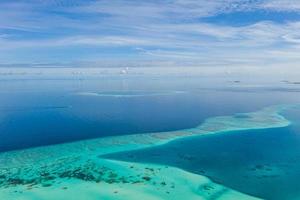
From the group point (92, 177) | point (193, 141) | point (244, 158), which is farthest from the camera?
point (193, 141)

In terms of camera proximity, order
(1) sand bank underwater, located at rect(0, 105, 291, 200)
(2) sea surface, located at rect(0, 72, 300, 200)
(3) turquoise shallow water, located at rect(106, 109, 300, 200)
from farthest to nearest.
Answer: (2) sea surface, located at rect(0, 72, 300, 200) < (3) turquoise shallow water, located at rect(106, 109, 300, 200) < (1) sand bank underwater, located at rect(0, 105, 291, 200)

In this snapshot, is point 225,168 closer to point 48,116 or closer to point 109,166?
point 109,166

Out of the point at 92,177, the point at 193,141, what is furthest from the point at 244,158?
the point at 92,177

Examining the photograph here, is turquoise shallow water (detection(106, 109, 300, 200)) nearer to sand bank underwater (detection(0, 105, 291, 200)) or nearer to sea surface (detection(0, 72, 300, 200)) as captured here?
sea surface (detection(0, 72, 300, 200))

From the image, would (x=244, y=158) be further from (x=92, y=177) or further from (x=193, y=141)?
(x=92, y=177)

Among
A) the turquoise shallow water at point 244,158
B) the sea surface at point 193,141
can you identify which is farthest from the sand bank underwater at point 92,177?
the sea surface at point 193,141

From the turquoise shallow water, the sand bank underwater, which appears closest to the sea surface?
the turquoise shallow water

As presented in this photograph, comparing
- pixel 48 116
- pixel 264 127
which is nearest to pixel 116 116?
pixel 48 116
